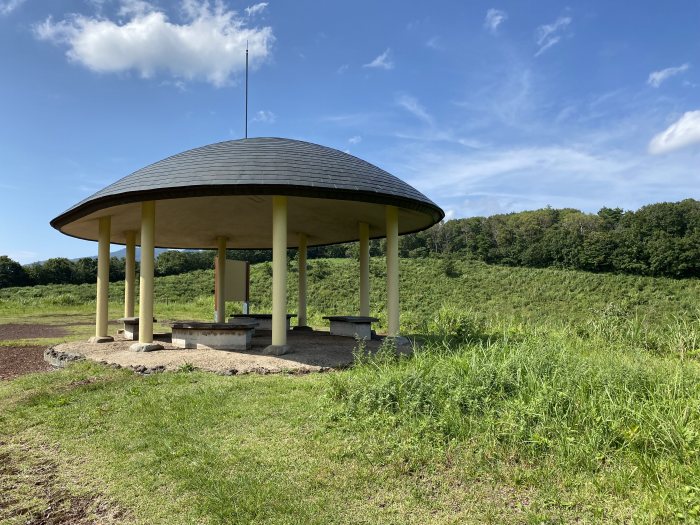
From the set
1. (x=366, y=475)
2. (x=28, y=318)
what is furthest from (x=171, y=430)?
(x=28, y=318)

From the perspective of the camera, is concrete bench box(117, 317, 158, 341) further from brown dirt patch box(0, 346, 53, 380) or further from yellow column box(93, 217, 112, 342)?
brown dirt patch box(0, 346, 53, 380)

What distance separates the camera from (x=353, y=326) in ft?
43.5

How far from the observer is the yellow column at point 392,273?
11438 mm

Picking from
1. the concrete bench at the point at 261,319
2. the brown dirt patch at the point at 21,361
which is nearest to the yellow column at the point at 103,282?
the brown dirt patch at the point at 21,361

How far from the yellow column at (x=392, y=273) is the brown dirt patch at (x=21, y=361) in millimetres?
7496

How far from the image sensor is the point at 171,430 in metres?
5.27

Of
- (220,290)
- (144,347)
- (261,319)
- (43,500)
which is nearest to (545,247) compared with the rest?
(261,319)

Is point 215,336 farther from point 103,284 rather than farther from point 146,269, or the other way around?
point 103,284

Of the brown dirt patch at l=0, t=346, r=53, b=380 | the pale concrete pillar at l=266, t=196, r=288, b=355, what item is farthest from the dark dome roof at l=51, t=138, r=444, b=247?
the brown dirt patch at l=0, t=346, r=53, b=380

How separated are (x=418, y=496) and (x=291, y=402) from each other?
291 centimetres

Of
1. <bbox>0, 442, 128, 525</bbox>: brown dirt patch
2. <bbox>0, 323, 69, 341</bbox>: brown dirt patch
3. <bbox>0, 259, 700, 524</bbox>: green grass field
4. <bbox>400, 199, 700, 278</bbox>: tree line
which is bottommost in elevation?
<bbox>0, 442, 128, 525</bbox>: brown dirt patch

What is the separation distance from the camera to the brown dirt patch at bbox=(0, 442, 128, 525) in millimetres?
3646

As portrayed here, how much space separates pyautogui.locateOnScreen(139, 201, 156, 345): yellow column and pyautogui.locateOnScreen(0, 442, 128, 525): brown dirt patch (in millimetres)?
6004

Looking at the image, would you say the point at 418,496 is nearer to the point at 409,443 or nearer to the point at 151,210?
the point at 409,443
